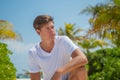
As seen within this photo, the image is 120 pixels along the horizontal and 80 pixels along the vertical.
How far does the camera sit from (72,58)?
423 centimetres

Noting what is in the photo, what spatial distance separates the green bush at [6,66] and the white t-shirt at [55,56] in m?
5.83

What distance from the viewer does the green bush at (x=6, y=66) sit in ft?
33.5

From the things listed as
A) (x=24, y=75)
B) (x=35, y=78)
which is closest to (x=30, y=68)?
(x=35, y=78)

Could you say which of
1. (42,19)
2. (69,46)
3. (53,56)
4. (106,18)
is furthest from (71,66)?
(106,18)

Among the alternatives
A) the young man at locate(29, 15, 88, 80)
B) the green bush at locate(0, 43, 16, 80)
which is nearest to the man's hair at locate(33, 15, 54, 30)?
the young man at locate(29, 15, 88, 80)

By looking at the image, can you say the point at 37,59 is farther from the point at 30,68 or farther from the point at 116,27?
the point at 116,27

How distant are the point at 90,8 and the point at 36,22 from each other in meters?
22.1

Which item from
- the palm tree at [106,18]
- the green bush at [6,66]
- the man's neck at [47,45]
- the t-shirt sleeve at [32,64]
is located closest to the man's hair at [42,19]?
the man's neck at [47,45]

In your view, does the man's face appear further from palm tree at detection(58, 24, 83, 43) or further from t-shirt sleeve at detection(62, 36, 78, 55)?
palm tree at detection(58, 24, 83, 43)

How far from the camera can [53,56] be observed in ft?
14.5

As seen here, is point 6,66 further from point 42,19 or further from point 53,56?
point 42,19

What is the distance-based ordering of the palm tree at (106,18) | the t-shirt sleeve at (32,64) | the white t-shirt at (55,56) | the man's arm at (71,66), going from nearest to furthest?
1. the man's arm at (71,66)
2. the white t-shirt at (55,56)
3. the t-shirt sleeve at (32,64)
4. the palm tree at (106,18)

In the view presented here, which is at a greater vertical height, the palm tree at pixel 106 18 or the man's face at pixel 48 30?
the man's face at pixel 48 30

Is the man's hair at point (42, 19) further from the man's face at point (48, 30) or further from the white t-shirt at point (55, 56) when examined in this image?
the white t-shirt at point (55, 56)
